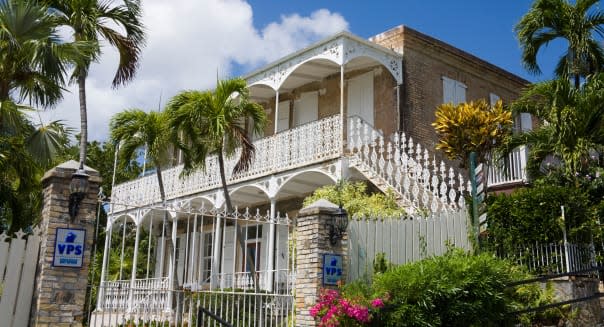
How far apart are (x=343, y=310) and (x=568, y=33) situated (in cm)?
850

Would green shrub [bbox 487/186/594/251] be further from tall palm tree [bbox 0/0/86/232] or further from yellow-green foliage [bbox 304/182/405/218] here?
tall palm tree [bbox 0/0/86/232]

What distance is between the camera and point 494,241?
10383 mm

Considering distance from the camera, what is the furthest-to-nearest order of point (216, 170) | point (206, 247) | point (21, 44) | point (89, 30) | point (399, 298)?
point (206, 247)
point (216, 170)
point (89, 30)
point (21, 44)
point (399, 298)

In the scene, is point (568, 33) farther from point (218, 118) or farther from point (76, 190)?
point (76, 190)

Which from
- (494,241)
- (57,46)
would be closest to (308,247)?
(494,241)

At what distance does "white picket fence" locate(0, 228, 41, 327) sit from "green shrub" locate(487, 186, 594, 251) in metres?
7.08

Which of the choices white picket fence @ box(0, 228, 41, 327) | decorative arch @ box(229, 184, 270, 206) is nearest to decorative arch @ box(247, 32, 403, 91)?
decorative arch @ box(229, 184, 270, 206)

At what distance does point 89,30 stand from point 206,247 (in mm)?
11466

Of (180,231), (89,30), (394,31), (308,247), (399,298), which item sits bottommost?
(399,298)

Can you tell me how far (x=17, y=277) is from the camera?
24.5 feet

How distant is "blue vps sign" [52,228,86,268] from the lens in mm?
7344

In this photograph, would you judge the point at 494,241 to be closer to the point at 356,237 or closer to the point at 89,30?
the point at 356,237

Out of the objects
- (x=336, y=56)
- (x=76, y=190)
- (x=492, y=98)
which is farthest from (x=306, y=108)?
(x=76, y=190)

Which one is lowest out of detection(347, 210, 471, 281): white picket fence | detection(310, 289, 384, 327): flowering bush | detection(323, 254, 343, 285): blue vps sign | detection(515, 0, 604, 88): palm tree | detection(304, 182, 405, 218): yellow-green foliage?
detection(310, 289, 384, 327): flowering bush
